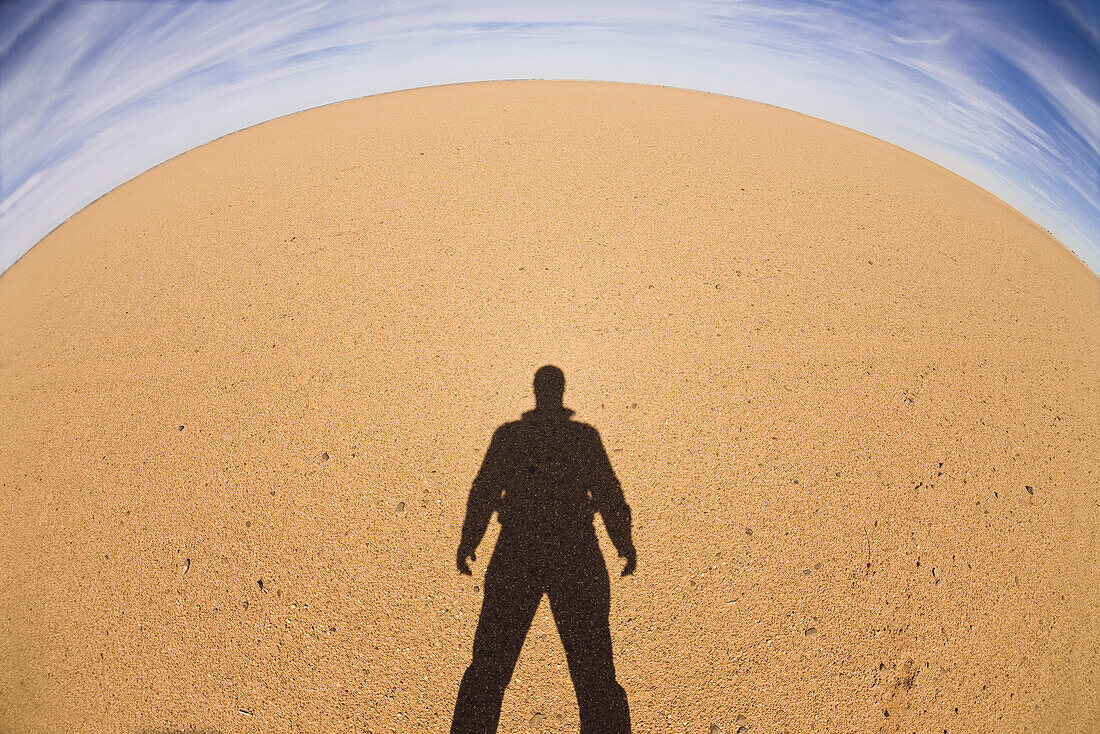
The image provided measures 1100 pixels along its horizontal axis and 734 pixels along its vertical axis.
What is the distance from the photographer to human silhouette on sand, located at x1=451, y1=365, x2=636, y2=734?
329cm

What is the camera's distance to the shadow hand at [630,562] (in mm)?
3959

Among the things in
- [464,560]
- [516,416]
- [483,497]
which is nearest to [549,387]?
[516,416]

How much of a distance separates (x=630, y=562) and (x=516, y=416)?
2232 millimetres

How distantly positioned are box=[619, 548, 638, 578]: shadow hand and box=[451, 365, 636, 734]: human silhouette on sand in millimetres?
10

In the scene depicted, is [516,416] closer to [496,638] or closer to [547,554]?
[547,554]

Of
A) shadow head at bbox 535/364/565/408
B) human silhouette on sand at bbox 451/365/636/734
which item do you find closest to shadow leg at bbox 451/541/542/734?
human silhouette on sand at bbox 451/365/636/734

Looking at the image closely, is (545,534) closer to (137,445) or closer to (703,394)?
(703,394)

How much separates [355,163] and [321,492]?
39.8 ft

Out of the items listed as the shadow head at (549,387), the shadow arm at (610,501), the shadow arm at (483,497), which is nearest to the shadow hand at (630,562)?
the shadow arm at (610,501)

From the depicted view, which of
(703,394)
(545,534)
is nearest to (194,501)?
(545,534)

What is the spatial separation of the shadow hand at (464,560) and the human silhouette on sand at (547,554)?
0.04 ft

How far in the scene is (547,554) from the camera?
3.99 m

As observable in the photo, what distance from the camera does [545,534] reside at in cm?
413

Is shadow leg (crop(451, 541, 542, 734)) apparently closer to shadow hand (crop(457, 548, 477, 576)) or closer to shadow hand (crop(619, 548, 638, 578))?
shadow hand (crop(457, 548, 477, 576))
